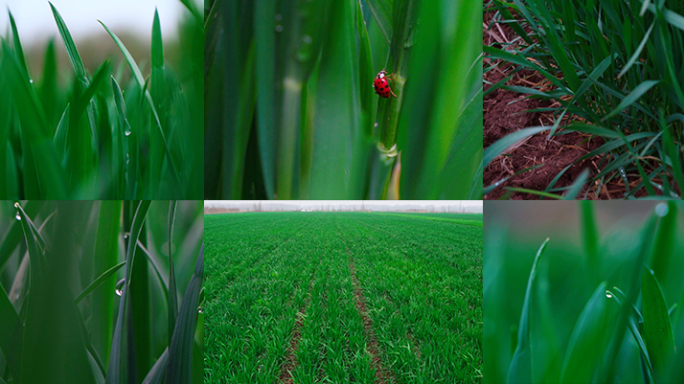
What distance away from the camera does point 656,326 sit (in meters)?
0.41

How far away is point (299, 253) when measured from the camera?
1.99 ft

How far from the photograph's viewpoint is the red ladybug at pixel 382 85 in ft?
1.49

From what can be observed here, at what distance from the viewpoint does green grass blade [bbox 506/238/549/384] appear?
1.46 feet

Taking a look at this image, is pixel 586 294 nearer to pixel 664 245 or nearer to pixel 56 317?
pixel 664 245

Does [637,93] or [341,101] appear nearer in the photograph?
[637,93]

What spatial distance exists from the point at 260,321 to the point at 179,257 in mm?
216

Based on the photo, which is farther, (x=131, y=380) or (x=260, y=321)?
(x=260, y=321)

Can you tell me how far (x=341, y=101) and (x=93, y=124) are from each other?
43 centimetres

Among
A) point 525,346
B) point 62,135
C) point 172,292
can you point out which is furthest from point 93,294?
point 525,346

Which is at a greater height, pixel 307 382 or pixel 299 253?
pixel 299 253

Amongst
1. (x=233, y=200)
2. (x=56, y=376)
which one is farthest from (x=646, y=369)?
(x=56, y=376)

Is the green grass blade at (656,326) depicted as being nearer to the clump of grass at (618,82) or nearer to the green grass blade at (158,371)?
the clump of grass at (618,82)

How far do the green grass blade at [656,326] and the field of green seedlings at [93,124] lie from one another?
80 centimetres

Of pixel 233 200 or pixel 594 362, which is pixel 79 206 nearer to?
pixel 233 200
